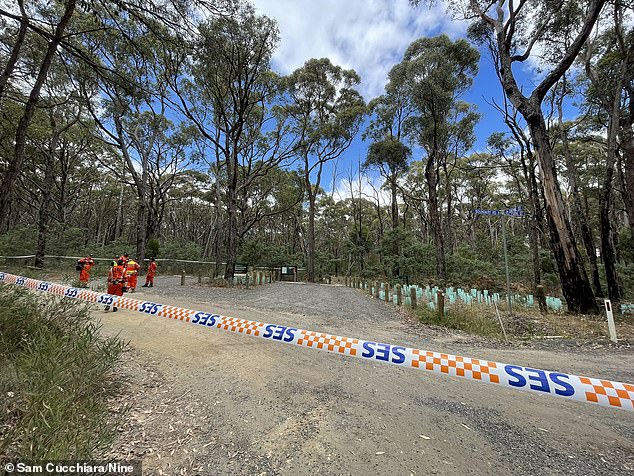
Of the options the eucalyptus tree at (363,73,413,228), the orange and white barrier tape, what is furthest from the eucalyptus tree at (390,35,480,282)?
the orange and white barrier tape

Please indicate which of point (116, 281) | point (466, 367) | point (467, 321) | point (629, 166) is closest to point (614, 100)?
point (629, 166)

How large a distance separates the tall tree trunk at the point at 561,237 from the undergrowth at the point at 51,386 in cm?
1074

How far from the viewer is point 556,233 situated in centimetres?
830

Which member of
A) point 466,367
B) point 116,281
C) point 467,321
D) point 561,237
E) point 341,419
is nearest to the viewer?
point 466,367

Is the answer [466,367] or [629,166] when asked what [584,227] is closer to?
[629,166]

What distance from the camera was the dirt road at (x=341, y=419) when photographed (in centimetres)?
203

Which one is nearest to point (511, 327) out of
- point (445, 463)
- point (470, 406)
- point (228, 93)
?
point (470, 406)

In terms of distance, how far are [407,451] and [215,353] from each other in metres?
2.98

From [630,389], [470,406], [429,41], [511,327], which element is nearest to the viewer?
[630,389]

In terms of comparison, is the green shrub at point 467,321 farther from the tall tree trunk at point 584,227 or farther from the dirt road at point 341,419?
the tall tree trunk at point 584,227

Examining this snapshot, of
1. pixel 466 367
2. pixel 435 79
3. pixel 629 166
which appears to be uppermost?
pixel 435 79

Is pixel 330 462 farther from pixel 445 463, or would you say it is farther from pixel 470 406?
pixel 470 406

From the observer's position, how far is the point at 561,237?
26.8 ft

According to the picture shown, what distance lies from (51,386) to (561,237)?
36.8 feet
